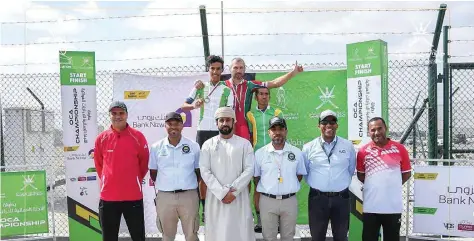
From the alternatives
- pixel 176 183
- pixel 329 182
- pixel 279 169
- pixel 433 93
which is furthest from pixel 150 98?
pixel 433 93

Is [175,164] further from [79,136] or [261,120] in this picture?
[79,136]

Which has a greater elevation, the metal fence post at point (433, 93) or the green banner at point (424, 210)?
the metal fence post at point (433, 93)

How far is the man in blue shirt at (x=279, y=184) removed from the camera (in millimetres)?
4223

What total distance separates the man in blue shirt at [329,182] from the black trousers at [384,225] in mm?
265

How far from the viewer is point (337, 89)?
559cm

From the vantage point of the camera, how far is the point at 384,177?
432cm

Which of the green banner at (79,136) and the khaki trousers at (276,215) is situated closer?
the khaki trousers at (276,215)

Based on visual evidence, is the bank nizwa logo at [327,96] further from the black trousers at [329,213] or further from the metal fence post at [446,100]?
the black trousers at [329,213]

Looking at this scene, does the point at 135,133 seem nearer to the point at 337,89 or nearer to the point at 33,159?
the point at 337,89

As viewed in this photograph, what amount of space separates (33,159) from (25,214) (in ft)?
14.1

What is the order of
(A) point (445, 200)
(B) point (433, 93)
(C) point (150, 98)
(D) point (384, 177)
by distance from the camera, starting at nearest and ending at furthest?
1. (D) point (384, 177)
2. (A) point (445, 200)
3. (B) point (433, 93)
4. (C) point (150, 98)

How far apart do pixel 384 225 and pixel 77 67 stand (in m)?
4.29

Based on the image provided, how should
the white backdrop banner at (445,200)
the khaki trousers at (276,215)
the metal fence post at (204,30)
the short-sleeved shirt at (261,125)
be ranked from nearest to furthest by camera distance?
1. the khaki trousers at (276,215)
2. the short-sleeved shirt at (261,125)
3. the white backdrop banner at (445,200)
4. the metal fence post at (204,30)

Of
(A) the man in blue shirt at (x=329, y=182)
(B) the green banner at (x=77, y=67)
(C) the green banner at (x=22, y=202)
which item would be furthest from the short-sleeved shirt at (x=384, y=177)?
(C) the green banner at (x=22, y=202)
